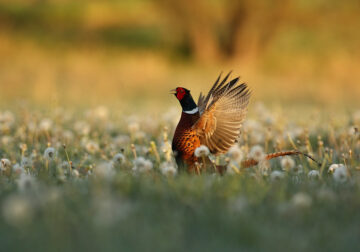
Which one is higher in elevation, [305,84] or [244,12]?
[244,12]

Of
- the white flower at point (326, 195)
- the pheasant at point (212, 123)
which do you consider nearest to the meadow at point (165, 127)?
the white flower at point (326, 195)

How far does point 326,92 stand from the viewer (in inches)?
609

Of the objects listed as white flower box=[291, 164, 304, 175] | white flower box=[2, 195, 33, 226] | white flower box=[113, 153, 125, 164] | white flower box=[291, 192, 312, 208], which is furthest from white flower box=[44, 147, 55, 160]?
white flower box=[291, 192, 312, 208]

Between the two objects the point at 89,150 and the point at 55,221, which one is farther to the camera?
the point at 89,150

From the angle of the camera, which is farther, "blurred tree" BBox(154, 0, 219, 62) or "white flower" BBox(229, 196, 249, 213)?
"blurred tree" BBox(154, 0, 219, 62)

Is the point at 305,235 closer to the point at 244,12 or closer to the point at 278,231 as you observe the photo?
the point at 278,231

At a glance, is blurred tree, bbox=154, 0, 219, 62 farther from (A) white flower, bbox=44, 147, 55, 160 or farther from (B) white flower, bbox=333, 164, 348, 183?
(B) white flower, bbox=333, 164, 348, 183

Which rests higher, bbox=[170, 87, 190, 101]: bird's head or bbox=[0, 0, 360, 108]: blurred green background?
bbox=[0, 0, 360, 108]: blurred green background

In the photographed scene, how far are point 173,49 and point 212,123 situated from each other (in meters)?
19.3

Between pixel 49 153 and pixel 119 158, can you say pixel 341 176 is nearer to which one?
pixel 119 158

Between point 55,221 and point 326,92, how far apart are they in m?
14.1

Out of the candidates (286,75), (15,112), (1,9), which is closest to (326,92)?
(286,75)

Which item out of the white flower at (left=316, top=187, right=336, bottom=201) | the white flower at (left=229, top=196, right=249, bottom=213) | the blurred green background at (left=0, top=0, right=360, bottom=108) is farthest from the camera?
the blurred green background at (left=0, top=0, right=360, bottom=108)

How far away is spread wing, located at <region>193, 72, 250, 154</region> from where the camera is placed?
3.83m
